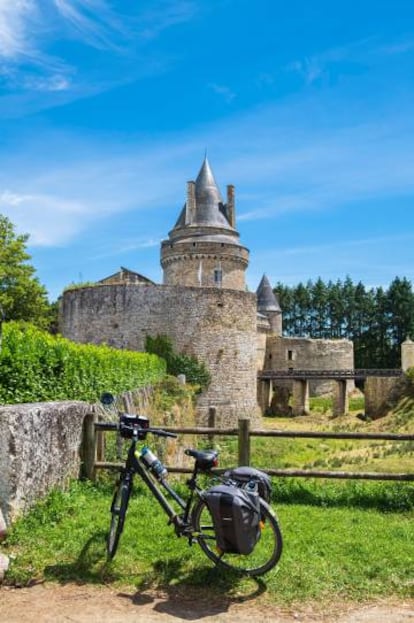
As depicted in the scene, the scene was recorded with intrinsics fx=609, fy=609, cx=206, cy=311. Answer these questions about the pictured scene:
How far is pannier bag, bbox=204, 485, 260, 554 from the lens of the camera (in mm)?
4605

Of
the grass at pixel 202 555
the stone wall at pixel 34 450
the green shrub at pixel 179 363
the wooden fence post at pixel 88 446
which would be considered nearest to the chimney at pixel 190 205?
the green shrub at pixel 179 363

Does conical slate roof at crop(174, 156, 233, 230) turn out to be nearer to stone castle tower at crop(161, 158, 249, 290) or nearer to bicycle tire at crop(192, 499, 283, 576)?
stone castle tower at crop(161, 158, 249, 290)

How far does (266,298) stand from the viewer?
60094mm

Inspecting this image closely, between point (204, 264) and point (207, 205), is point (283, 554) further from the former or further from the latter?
point (207, 205)

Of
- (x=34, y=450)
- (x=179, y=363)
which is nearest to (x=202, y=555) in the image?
(x=34, y=450)

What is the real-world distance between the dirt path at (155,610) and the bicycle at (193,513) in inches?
17.5

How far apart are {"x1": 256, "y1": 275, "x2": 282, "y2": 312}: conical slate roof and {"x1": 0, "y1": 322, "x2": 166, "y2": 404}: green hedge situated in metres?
45.3

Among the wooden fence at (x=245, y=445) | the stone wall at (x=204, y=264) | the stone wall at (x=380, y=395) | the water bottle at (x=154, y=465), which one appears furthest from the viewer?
the stone wall at (x=204, y=264)

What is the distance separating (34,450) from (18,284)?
2852cm

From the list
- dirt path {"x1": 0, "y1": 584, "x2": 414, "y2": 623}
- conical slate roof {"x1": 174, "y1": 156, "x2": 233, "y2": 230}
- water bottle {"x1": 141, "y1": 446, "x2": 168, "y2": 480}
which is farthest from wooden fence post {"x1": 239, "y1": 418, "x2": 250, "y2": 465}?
conical slate roof {"x1": 174, "y1": 156, "x2": 233, "y2": 230}

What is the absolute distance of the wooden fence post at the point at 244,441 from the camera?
754 cm

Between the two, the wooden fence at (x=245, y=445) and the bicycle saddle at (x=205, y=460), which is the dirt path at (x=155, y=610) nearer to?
the bicycle saddle at (x=205, y=460)

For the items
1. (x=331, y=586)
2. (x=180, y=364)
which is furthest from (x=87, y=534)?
(x=180, y=364)

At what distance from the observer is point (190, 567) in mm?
5082
